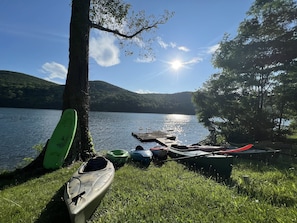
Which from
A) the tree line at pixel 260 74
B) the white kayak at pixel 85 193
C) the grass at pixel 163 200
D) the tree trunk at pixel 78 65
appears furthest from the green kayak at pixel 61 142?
the tree line at pixel 260 74

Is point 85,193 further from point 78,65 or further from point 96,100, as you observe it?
point 96,100

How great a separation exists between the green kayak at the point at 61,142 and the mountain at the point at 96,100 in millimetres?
90053

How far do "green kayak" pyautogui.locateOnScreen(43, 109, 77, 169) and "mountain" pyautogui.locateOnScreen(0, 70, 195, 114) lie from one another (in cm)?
9005

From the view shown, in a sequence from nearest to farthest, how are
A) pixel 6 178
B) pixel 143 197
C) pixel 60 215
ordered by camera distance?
pixel 60 215 < pixel 143 197 < pixel 6 178

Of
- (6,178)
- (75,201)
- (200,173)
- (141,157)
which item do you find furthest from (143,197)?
(6,178)

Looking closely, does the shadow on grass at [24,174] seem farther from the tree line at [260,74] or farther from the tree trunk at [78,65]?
the tree line at [260,74]

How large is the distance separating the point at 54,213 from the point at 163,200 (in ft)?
7.80

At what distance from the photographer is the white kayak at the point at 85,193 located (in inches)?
130

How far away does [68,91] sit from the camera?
8.41 meters

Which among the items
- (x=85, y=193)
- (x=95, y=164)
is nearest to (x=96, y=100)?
(x=95, y=164)

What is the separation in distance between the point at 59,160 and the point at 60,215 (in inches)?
145

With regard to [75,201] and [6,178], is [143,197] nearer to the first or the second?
[75,201]

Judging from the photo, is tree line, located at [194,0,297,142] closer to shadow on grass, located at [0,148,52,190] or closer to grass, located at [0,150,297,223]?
grass, located at [0,150,297,223]

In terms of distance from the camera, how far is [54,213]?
403 cm
